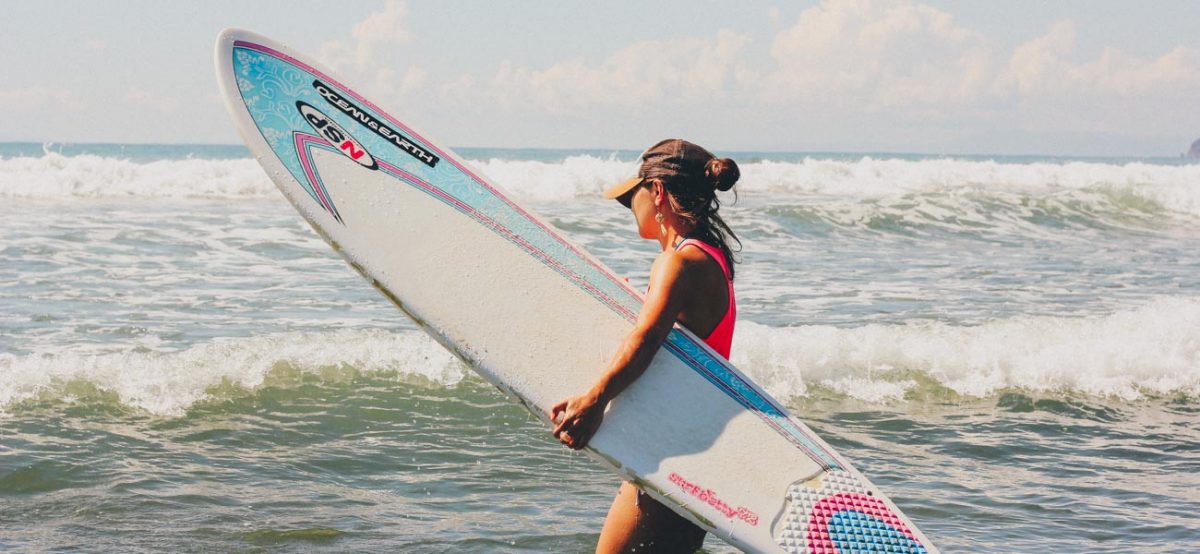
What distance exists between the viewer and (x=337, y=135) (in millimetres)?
3170

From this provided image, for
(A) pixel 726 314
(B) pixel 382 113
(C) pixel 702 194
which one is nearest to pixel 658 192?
(C) pixel 702 194

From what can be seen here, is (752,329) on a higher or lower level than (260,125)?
lower

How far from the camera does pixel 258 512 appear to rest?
4395 mm

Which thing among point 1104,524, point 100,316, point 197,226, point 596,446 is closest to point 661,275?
point 596,446

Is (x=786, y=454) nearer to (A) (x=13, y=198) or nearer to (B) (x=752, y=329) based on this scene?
(B) (x=752, y=329)

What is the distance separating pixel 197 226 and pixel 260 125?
1191 cm

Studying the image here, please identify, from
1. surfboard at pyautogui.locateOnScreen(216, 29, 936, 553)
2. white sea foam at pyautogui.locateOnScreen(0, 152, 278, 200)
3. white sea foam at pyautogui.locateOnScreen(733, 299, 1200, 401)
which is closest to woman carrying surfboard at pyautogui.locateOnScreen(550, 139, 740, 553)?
surfboard at pyautogui.locateOnScreen(216, 29, 936, 553)

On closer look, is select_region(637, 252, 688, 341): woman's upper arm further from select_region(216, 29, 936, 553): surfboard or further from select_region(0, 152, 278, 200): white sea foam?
select_region(0, 152, 278, 200): white sea foam

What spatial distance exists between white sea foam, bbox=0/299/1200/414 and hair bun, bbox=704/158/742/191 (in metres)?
4.39

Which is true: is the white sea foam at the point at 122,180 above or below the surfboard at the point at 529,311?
below

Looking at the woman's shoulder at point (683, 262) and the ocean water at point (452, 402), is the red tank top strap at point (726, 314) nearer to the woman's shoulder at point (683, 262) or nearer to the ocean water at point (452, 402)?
the woman's shoulder at point (683, 262)

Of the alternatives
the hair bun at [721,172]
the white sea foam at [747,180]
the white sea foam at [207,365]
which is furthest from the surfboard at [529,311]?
the white sea foam at [747,180]

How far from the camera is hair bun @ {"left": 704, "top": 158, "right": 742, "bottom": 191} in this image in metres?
2.55

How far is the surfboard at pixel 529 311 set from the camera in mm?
2793
